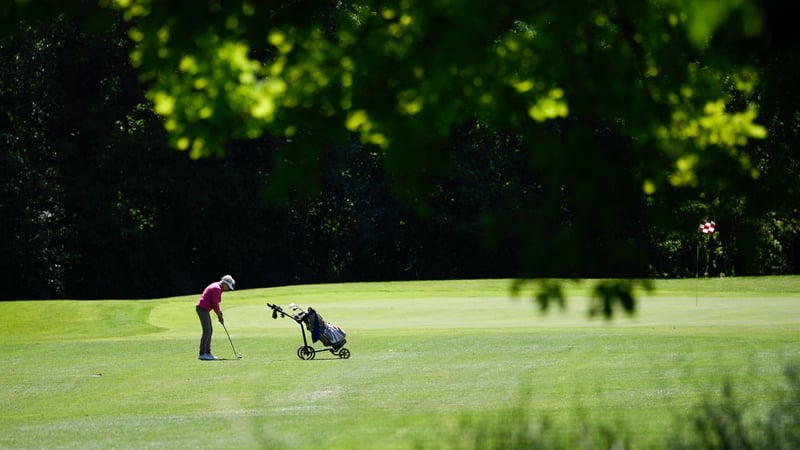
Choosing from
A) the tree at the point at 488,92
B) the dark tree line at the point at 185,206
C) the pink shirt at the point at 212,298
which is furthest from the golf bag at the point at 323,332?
the dark tree line at the point at 185,206

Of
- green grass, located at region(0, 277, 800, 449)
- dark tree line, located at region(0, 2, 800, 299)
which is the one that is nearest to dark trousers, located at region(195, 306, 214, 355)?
green grass, located at region(0, 277, 800, 449)

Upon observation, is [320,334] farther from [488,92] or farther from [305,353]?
[488,92]

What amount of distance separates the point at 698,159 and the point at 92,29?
344 cm

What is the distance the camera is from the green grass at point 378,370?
13.1 m

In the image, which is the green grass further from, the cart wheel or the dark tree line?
the dark tree line

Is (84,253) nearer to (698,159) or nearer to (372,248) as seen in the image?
(372,248)

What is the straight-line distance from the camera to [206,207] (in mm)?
53438

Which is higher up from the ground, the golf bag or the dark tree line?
the dark tree line

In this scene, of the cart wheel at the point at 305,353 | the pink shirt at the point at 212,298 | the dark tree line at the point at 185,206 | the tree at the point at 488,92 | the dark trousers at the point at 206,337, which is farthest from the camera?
the dark tree line at the point at 185,206

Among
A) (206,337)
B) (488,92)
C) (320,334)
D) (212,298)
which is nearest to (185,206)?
(212,298)

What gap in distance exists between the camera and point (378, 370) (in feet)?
62.7

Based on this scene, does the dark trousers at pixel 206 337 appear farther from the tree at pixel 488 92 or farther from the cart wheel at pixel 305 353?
the tree at pixel 488 92

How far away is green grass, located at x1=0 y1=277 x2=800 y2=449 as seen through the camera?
1310cm

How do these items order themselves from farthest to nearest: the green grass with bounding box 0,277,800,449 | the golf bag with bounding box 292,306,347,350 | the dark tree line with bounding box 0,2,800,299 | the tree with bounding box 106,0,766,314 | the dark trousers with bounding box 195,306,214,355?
the dark tree line with bounding box 0,2,800,299 → the dark trousers with bounding box 195,306,214,355 → the golf bag with bounding box 292,306,347,350 → the green grass with bounding box 0,277,800,449 → the tree with bounding box 106,0,766,314
